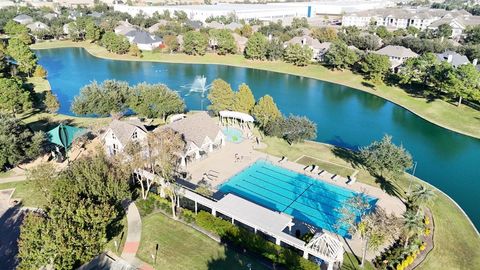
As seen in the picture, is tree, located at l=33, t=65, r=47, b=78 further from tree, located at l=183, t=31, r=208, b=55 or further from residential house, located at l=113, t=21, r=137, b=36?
residential house, located at l=113, t=21, r=137, b=36

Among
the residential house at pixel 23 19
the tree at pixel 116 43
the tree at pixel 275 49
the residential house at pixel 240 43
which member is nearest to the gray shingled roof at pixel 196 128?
the tree at pixel 275 49

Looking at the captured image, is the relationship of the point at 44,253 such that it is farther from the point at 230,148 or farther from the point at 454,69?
the point at 454,69

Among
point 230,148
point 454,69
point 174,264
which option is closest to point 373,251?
point 174,264

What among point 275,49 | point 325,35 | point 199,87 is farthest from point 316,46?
point 199,87

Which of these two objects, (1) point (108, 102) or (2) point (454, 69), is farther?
(2) point (454, 69)

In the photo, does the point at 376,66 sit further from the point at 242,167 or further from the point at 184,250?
the point at 184,250

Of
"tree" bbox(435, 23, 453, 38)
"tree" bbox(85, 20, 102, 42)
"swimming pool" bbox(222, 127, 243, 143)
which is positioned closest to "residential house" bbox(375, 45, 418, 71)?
"tree" bbox(435, 23, 453, 38)

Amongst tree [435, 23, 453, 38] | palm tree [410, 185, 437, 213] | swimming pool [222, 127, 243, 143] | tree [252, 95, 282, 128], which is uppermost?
tree [435, 23, 453, 38]
